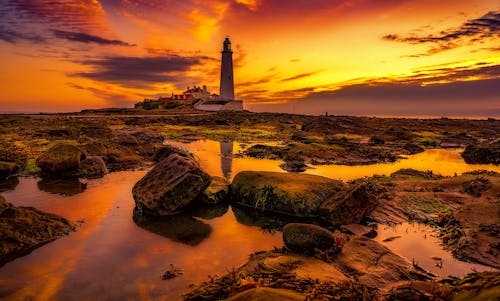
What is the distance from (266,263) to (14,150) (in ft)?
69.3

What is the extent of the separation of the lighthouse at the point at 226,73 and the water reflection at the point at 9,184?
76.5 meters

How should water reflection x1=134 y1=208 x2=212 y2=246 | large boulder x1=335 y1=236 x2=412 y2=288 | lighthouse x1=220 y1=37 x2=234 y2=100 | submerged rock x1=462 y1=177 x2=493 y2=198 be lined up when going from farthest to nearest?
lighthouse x1=220 y1=37 x2=234 y2=100 → submerged rock x1=462 y1=177 x2=493 y2=198 → water reflection x1=134 y1=208 x2=212 y2=246 → large boulder x1=335 y1=236 x2=412 y2=288

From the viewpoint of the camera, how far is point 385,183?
14.9m

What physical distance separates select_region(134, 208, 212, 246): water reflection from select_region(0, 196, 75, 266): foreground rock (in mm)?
2063

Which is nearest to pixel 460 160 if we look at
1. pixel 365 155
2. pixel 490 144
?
pixel 490 144

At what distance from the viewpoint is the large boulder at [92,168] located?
54.3ft

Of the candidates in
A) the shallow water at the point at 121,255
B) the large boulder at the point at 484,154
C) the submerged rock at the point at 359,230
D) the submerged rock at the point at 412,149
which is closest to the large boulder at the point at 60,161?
the shallow water at the point at 121,255

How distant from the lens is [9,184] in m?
14.8

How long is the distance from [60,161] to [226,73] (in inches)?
3024

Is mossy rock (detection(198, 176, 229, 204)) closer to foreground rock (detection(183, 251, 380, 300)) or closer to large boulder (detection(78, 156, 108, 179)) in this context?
foreground rock (detection(183, 251, 380, 300))

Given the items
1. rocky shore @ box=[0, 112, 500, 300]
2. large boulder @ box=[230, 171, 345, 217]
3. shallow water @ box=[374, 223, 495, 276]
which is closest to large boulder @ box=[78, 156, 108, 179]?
rocky shore @ box=[0, 112, 500, 300]

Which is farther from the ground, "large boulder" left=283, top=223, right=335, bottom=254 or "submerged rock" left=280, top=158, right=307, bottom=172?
"large boulder" left=283, top=223, right=335, bottom=254

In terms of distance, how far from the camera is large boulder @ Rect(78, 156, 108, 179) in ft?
54.3

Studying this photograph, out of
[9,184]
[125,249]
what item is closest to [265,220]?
[125,249]
